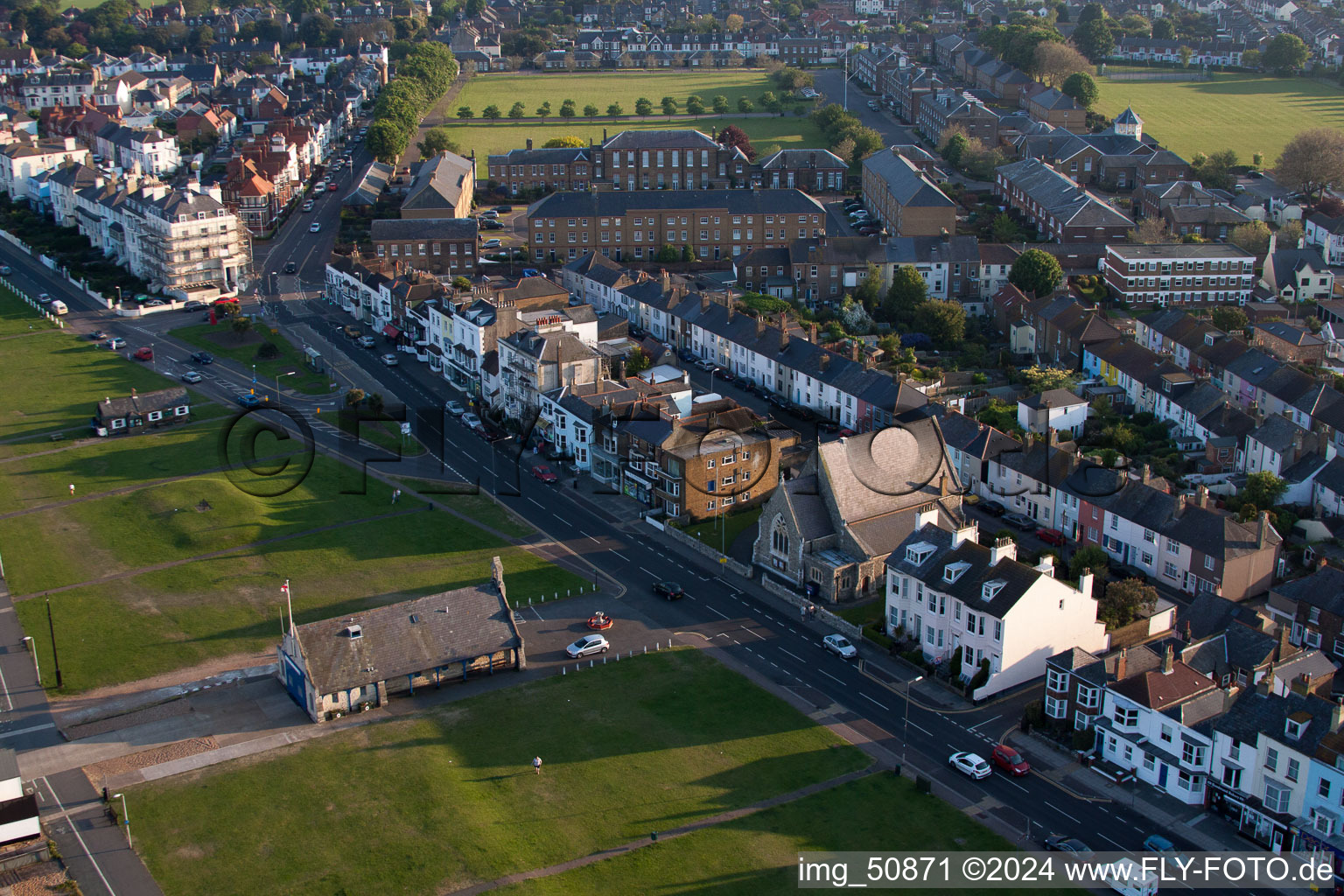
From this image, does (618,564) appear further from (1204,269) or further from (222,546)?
(1204,269)

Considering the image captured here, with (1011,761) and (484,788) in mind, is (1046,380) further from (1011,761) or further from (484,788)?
(484,788)

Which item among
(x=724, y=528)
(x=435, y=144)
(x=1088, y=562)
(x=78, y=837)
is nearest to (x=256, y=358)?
(x=724, y=528)

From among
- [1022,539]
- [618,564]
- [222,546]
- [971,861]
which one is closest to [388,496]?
[222,546]

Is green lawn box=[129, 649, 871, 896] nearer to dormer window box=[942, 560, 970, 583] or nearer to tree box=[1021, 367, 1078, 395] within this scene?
dormer window box=[942, 560, 970, 583]

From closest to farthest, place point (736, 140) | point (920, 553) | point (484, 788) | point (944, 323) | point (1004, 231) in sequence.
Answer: point (484, 788), point (920, 553), point (944, 323), point (1004, 231), point (736, 140)

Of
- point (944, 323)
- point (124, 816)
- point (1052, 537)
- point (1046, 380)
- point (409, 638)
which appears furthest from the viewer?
point (944, 323)

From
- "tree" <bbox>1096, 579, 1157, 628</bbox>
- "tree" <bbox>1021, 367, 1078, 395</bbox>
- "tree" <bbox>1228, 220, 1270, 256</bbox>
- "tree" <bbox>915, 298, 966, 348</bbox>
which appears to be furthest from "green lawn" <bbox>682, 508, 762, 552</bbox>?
"tree" <bbox>1228, 220, 1270, 256</bbox>
